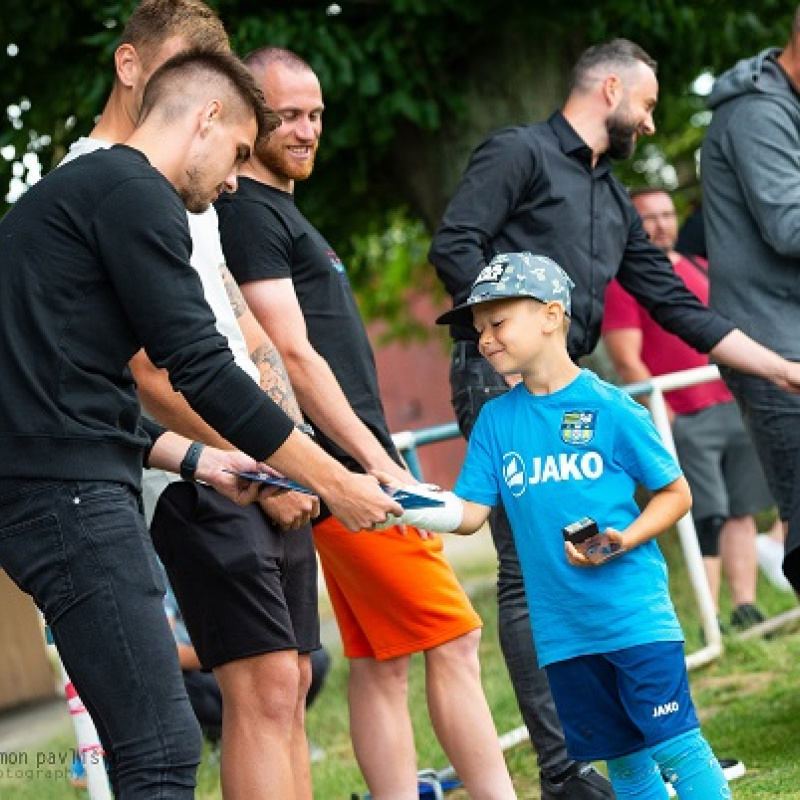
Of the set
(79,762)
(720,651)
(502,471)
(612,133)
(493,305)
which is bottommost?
(720,651)

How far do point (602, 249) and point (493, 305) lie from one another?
1.17 m

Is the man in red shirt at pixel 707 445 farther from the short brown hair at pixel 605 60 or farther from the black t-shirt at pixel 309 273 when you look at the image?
the black t-shirt at pixel 309 273

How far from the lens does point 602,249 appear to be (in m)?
6.05

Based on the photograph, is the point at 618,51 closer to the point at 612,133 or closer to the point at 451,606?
the point at 612,133

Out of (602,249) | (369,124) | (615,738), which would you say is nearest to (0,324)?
(615,738)

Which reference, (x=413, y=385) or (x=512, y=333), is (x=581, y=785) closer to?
(x=512, y=333)

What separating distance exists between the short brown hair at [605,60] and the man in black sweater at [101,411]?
2.57 meters

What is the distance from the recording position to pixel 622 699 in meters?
4.75

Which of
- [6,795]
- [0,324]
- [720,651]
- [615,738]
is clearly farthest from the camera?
[720,651]

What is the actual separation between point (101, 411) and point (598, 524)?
4.80 feet

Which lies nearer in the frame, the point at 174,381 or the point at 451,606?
the point at 174,381

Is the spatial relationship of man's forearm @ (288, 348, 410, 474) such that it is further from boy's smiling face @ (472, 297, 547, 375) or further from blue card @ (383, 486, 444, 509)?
blue card @ (383, 486, 444, 509)

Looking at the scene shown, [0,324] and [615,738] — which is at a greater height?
[0,324]

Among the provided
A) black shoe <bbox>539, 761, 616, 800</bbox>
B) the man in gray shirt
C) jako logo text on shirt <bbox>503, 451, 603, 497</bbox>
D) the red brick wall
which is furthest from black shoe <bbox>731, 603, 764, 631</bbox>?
the red brick wall
